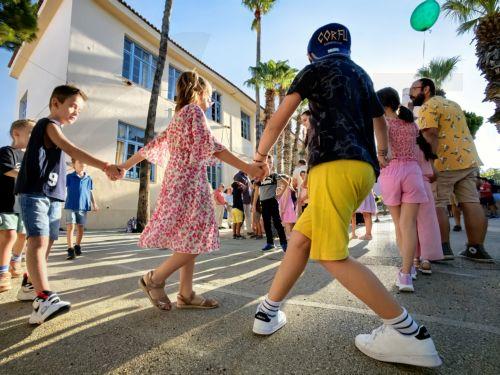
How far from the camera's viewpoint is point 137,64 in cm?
1406

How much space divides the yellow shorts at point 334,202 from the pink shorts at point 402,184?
147 centimetres

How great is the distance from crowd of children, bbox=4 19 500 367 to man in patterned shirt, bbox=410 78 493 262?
1.89 feet

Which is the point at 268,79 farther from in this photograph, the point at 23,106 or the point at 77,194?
the point at 77,194

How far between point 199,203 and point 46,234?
48.0 inches

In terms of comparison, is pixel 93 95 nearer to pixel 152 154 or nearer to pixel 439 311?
pixel 152 154

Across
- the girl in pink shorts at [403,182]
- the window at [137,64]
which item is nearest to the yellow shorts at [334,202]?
the girl in pink shorts at [403,182]

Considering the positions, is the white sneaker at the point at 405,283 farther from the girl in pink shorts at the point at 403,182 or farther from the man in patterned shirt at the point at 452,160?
the man in patterned shirt at the point at 452,160

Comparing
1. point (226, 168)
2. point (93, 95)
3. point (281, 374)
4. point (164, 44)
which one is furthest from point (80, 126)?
point (281, 374)

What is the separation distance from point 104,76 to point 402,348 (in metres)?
14.0

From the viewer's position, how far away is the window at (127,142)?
1260cm

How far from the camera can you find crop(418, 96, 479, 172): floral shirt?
3.54 m

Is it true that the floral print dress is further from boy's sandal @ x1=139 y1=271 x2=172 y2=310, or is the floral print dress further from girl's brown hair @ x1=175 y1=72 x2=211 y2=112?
boy's sandal @ x1=139 y1=271 x2=172 y2=310

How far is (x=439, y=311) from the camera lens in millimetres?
2105

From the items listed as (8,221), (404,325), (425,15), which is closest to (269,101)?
(425,15)
